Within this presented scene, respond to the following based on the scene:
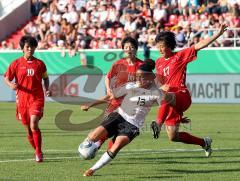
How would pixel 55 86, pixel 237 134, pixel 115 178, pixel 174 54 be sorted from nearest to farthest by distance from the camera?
pixel 115 178 → pixel 174 54 → pixel 237 134 → pixel 55 86

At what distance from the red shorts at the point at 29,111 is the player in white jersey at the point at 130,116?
2488mm

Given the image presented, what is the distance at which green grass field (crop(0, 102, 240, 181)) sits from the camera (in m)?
12.3

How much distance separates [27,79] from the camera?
14641mm

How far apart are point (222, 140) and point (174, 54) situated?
449 cm

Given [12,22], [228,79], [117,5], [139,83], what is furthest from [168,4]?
[139,83]

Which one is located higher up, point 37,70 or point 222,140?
point 37,70

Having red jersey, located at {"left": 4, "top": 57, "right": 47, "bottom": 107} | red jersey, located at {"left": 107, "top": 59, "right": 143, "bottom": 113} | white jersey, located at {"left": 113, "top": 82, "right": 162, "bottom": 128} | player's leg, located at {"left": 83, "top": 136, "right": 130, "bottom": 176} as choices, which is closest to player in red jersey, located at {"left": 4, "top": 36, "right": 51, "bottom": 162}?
red jersey, located at {"left": 4, "top": 57, "right": 47, "bottom": 107}

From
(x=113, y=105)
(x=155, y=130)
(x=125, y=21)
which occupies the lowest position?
(x=125, y=21)

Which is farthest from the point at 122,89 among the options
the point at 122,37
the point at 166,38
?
the point at 122,37

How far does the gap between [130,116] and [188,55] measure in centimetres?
240

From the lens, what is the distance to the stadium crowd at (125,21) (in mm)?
33928

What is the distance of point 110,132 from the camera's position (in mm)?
12109

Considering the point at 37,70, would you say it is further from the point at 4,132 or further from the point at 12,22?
the point at 12,22

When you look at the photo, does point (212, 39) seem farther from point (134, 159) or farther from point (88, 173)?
point (88, 173)
